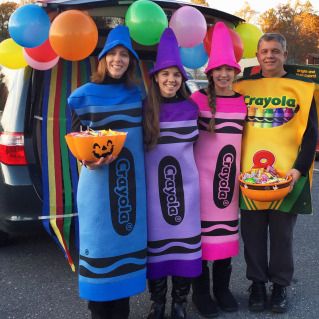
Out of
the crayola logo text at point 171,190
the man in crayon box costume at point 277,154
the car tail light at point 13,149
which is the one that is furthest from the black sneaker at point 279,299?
the car tail light at point 13,149

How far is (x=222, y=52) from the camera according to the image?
2.68 meters

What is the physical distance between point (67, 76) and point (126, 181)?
1.43 m

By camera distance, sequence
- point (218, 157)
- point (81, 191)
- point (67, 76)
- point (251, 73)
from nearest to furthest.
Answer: point (81, 191), point (218, 157), point (251, 73), point (67, 76)

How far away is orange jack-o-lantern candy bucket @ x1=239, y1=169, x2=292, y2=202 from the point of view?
256 centimetres

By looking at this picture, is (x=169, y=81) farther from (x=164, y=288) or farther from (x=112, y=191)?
(x=164, y=288)

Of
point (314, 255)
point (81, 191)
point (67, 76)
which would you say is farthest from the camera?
point (314, 255)

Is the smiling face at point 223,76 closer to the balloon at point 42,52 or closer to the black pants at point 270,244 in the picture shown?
the black pants at point 270,244

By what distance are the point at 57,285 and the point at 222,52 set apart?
209cm

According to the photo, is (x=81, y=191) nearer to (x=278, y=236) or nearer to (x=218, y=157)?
(x=218, y=157)

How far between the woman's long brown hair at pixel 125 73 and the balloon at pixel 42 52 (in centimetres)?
47

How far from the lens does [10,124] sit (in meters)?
3.15

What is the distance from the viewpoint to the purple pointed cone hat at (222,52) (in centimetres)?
265

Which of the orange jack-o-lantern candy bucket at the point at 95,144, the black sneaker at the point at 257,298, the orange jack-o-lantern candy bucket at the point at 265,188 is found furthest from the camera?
the black sneaker at the point at 257,298

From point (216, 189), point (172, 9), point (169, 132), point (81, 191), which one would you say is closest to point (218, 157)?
point (216, 189)
